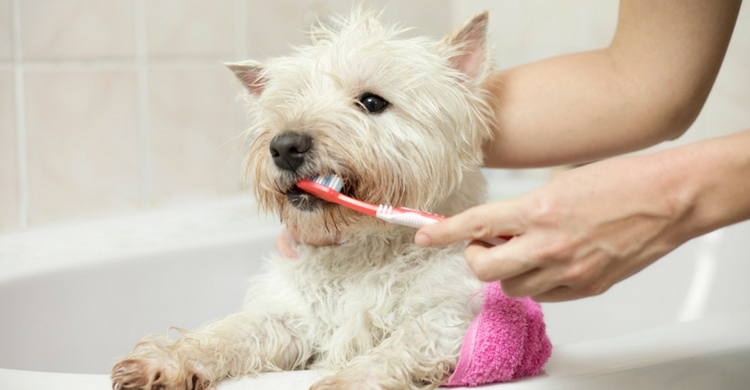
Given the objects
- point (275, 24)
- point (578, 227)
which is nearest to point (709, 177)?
point (578, 227)

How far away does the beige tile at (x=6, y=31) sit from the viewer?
44.3 inches

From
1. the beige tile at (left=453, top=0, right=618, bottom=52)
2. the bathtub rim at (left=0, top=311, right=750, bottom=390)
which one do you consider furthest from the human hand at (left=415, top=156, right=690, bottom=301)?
the beige tile at (left=453, top=0, right=618, bottom=52)

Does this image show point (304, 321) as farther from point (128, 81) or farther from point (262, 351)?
point (128, 81)

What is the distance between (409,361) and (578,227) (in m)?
0.21

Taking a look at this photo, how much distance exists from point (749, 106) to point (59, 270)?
1490 millimetres

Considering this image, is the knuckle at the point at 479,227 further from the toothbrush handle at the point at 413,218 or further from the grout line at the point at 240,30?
the grout line at the point at 240,30

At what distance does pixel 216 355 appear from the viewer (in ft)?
2.31

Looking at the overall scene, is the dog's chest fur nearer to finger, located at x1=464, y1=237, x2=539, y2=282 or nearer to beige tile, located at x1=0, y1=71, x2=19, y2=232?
finger, located at x1=464, y1=237, x2=539, y2=282

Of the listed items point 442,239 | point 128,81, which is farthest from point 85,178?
point 442,239

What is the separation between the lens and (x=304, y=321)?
804 mm

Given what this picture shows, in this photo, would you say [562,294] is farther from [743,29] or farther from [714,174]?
[743,29]

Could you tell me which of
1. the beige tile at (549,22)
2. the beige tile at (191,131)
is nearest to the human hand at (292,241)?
the beige tile at (191,131)

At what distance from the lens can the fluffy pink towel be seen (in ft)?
2.06

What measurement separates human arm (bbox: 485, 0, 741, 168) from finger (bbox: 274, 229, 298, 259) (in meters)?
0.28
